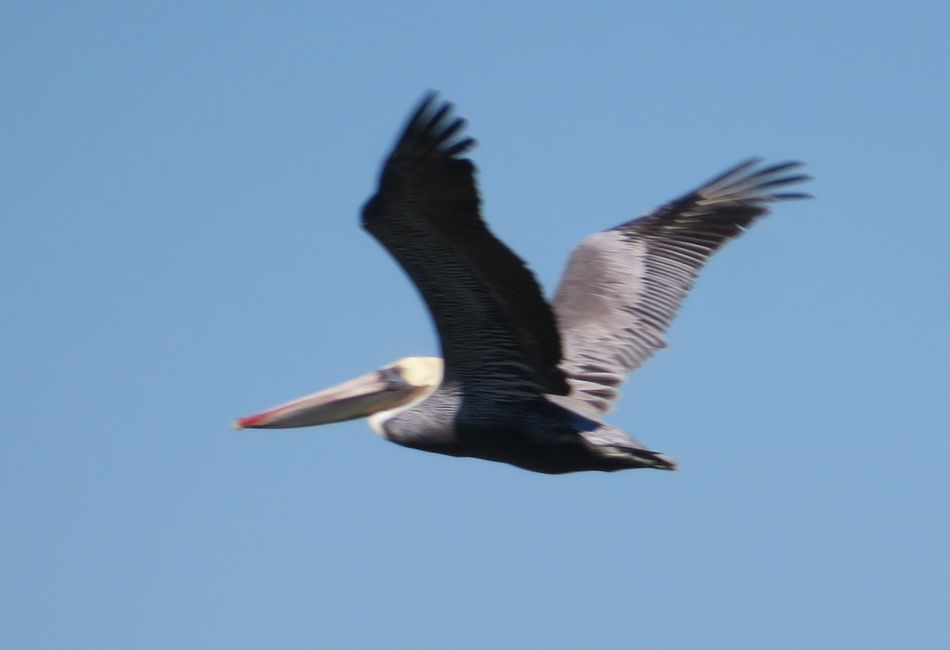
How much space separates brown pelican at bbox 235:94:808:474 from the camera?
10.9 meters

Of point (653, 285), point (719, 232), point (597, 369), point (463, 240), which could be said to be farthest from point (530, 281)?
point (719, 232)

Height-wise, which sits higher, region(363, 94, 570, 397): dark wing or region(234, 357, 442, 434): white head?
region(363, 94, 570, 397): dark wing

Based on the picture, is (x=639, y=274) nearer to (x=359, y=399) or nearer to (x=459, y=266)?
(x=359, y=399)

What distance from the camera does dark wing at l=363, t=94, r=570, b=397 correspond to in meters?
10.7

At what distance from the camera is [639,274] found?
573 inches

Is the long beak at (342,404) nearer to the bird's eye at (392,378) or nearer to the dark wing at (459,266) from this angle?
the bird's eye at (392,378)

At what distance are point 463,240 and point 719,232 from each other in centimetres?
488

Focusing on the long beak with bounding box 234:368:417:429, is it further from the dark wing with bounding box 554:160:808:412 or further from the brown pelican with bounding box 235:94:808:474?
the dark wing with bounding box 554:160:808:412

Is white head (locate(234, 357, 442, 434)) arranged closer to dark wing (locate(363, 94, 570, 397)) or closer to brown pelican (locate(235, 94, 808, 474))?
brown pelican (locate(235, 94, 808, 474))

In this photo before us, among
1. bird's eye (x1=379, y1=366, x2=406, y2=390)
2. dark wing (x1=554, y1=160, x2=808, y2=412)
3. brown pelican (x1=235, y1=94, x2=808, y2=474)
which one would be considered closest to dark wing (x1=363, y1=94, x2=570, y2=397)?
brown pelican (x1=235, y1=94, x2=808, y2=474)

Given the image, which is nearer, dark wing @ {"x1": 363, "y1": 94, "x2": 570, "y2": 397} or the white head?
dark wing @ {"x1": 363, "y1": 94, "x2": 570, "y2": 397}

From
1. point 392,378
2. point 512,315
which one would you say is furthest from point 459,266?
point 392,378

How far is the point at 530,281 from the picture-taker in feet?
36.7

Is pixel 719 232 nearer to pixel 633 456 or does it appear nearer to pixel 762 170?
pixel 762 170
